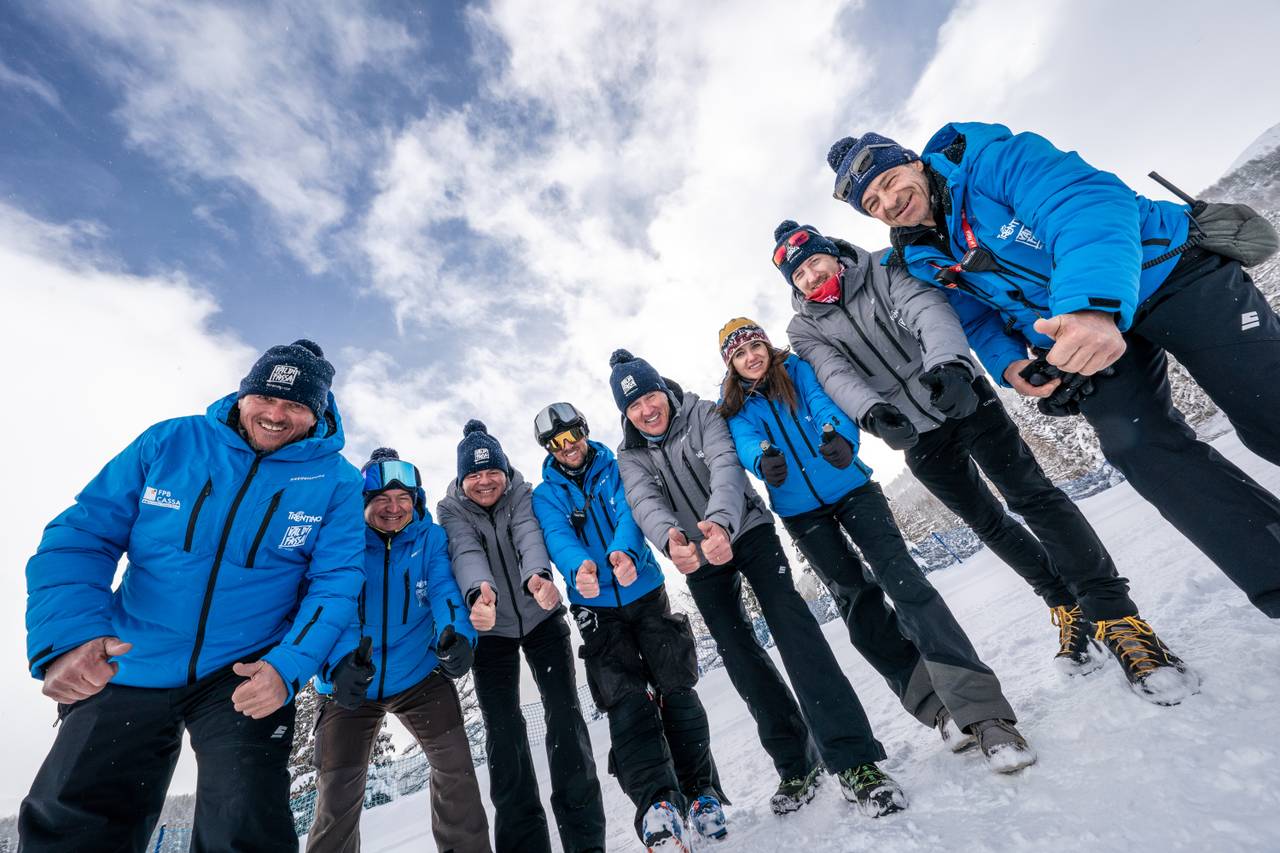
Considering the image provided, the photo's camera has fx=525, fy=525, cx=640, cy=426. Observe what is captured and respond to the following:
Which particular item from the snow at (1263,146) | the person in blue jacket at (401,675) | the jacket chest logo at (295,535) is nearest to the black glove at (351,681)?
the person in blue jacket at (401,675)

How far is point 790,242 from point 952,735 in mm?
3153

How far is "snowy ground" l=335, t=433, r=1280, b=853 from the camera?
1.54 metres

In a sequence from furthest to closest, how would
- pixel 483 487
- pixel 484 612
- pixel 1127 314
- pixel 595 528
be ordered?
pixel 483 487, pixel 595 528, pixel 484 612, pixel 1127 314

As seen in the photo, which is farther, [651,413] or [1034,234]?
[651,413]

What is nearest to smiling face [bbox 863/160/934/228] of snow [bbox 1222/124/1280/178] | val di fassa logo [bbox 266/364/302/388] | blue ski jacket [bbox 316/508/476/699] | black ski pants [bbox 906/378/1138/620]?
black ski pants [bbox 906/378/1138/620]

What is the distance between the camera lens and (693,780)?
3.30 metres

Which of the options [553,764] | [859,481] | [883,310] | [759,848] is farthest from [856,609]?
[553,764]

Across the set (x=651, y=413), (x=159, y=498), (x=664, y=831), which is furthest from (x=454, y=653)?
(x=651, y=413)

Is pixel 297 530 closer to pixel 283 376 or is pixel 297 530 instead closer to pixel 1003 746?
pixel 283 376

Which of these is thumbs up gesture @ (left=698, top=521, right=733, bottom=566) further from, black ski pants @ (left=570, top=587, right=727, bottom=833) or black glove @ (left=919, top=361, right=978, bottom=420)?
black glove @ (left=919, top=361, right=978, bottom=420)

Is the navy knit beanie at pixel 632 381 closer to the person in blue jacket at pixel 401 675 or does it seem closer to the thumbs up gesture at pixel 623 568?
the thumbs up gesture at pixel 623 568

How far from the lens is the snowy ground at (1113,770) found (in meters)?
1.54

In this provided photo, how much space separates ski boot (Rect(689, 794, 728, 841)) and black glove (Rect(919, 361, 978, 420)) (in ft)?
8.44

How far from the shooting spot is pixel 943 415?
10.3ft
